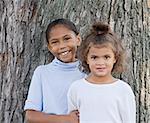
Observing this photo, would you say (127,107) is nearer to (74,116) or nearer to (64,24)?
(74,116)

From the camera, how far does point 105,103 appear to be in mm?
3449

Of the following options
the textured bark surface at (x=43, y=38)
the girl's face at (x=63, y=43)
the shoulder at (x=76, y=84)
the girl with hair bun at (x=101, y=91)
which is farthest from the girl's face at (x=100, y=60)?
the textured bark surface at (x=43, y=38)

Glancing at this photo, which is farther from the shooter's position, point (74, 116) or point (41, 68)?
point (41, 68)

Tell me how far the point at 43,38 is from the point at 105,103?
92 cm

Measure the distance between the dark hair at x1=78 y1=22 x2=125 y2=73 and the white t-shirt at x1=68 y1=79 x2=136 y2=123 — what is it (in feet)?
0.57

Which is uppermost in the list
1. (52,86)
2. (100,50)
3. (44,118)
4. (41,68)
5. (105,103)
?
(100,50)

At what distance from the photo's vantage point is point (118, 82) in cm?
353

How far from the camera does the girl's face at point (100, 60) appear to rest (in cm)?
347

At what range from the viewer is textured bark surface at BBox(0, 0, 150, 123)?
4.11 m

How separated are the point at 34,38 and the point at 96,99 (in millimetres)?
940

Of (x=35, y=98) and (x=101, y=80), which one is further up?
(x=101, y=80)

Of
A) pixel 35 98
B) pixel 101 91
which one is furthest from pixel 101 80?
pixel 35 98

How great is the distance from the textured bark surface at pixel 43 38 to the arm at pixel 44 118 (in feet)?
1.58

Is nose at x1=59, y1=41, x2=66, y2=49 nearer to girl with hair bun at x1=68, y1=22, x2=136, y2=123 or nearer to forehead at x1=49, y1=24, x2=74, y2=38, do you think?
forehead at x1=49, y1=24, x2=74, y2=38
